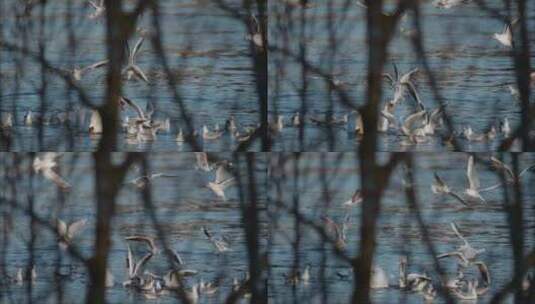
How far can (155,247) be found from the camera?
1.70m

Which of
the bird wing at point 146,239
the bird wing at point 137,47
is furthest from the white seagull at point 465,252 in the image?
the bird wing at point 137,47

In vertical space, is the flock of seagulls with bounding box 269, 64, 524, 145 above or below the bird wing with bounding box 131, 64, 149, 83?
below

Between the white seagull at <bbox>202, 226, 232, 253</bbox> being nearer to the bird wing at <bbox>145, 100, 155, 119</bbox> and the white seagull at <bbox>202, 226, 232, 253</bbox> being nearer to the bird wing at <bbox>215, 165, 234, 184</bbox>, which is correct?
the bird wing at <bbox>215, 165, 234, 184</bbox>

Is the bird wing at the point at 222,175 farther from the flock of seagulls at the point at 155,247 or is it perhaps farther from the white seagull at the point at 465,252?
the white seagull at the point at 465,252

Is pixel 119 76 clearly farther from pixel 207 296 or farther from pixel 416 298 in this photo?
pixel 416 298

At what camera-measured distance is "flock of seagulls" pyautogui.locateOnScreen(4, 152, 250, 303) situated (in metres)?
1.70

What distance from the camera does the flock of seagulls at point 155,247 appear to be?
170 centimetres

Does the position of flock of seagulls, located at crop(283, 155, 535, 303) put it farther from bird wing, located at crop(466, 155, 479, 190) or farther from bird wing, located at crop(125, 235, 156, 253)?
bird wing, located at crop(125, 235, 156, 253)

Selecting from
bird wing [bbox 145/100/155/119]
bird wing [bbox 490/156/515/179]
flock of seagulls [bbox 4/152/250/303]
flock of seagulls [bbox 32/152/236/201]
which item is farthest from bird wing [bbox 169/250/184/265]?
bird wing [bbox 490/156/515/179]

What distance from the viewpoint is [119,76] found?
1710 millimetres

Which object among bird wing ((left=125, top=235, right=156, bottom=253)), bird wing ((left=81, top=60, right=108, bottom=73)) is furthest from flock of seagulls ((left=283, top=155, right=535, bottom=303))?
bird wing ((left=81, top=60, right=108, bottom=73))

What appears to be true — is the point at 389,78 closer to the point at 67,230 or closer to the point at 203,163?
the point at 203,163

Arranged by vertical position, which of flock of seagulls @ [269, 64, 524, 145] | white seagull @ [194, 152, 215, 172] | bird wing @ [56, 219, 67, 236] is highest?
flock of seagulls @ [269, 64, 524, 145]

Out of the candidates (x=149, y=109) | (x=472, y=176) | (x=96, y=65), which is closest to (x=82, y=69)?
(x=96, y=65)
